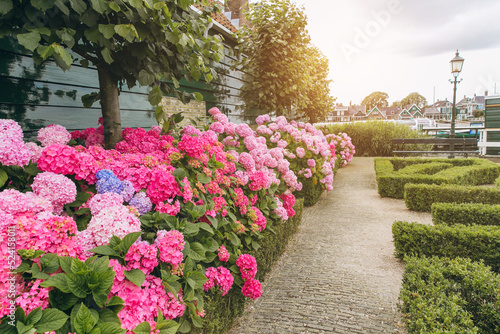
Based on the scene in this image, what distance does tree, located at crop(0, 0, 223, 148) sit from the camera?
1.89 m

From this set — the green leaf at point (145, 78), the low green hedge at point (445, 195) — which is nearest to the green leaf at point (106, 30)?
the green leaf at point (145, 78)

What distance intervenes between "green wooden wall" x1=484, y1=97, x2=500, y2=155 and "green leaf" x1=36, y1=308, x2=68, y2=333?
21.3 meters

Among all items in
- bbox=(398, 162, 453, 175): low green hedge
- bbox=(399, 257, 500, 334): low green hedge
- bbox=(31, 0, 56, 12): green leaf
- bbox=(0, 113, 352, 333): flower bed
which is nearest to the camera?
bbox=(0, 113, 352, 333): flower bed

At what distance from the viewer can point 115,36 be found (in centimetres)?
263

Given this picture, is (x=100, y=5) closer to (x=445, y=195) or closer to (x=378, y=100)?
(x=445, y=195)

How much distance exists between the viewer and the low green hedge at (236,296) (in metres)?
2.23

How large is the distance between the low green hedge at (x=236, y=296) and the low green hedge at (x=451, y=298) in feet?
4.68

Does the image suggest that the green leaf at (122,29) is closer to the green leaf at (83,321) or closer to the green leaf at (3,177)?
the green leaf at (3,177)

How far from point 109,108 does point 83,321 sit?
91.3 inches

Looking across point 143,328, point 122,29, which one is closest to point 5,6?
point 122,29

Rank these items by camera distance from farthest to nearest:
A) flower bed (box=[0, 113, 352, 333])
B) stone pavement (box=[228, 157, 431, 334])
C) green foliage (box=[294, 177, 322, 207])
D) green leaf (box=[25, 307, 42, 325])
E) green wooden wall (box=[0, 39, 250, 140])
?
green foliage (box=[294, 177, 322, 207]) → green wooden wall (box=[0, 39, 250, 140]) → stone pavement (box=[228, 157, 431, 334]) → flower bed (box=[0, 113, 352, 333]) → green leaf (box=[25, 307, 42, 325])

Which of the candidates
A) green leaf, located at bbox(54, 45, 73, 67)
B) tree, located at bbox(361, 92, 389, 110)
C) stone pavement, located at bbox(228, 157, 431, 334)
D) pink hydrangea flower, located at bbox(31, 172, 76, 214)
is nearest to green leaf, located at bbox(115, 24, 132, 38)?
green leaf, located at bbox(54, 45, 73, 67)

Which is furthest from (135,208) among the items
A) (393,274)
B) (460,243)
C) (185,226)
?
(460,243)

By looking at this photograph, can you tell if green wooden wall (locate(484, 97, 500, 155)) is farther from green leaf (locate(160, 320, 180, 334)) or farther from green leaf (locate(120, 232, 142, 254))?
green leaf (locate(120, 232, 142, 254))
